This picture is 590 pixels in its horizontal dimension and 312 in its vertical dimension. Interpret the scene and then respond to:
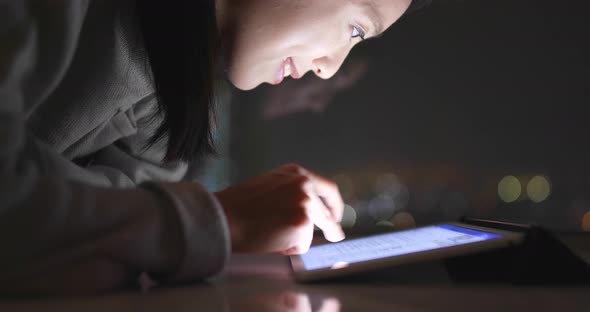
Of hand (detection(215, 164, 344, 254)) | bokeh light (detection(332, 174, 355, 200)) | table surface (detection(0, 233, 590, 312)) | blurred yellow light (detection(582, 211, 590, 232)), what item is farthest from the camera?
bokeh light (detection(332, 174, 355, 200))

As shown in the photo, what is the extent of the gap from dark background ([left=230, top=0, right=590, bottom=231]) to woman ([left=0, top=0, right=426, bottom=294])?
43 centimetres

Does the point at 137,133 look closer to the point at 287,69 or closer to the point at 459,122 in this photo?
the point at 287,69

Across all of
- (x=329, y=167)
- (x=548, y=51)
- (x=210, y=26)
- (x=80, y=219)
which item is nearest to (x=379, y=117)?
(x=329, y=167)

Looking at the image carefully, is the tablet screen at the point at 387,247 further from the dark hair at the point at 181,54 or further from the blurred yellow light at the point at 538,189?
the blurred yellow light at the point at 538,189

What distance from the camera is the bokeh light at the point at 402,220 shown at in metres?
1.29

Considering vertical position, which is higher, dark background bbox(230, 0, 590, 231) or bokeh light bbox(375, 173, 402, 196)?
dark background bbox(230, 0, 590, 231)

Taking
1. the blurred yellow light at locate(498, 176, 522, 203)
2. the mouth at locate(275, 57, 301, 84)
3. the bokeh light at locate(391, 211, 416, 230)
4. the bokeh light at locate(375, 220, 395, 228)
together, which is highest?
the mouth at locate(275, 57, 301, 84)

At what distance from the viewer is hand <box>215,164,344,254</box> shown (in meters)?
0.45

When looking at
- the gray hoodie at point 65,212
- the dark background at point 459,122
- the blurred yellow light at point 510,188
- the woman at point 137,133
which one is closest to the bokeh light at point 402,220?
the dark background at point 459,122

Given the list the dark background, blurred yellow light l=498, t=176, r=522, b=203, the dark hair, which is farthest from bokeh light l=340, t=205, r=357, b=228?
the dark hair

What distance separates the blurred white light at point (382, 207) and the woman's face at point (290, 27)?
57 cm

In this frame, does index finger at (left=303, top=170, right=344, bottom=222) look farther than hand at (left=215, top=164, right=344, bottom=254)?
Yes

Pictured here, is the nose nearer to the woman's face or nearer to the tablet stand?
the woman's face

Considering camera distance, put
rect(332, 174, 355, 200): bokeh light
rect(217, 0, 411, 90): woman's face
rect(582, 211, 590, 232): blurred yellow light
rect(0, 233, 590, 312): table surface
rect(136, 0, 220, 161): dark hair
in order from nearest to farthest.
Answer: rect(0, 233, 590, 312): table surface
rect(136, 0, 220, 161): dark hair
rect(217, 0, 411, 90): woman's face
rect(582, 211, 590, 232): blurred yellow light
rect(332, 174, 355, 200): bokeh light
